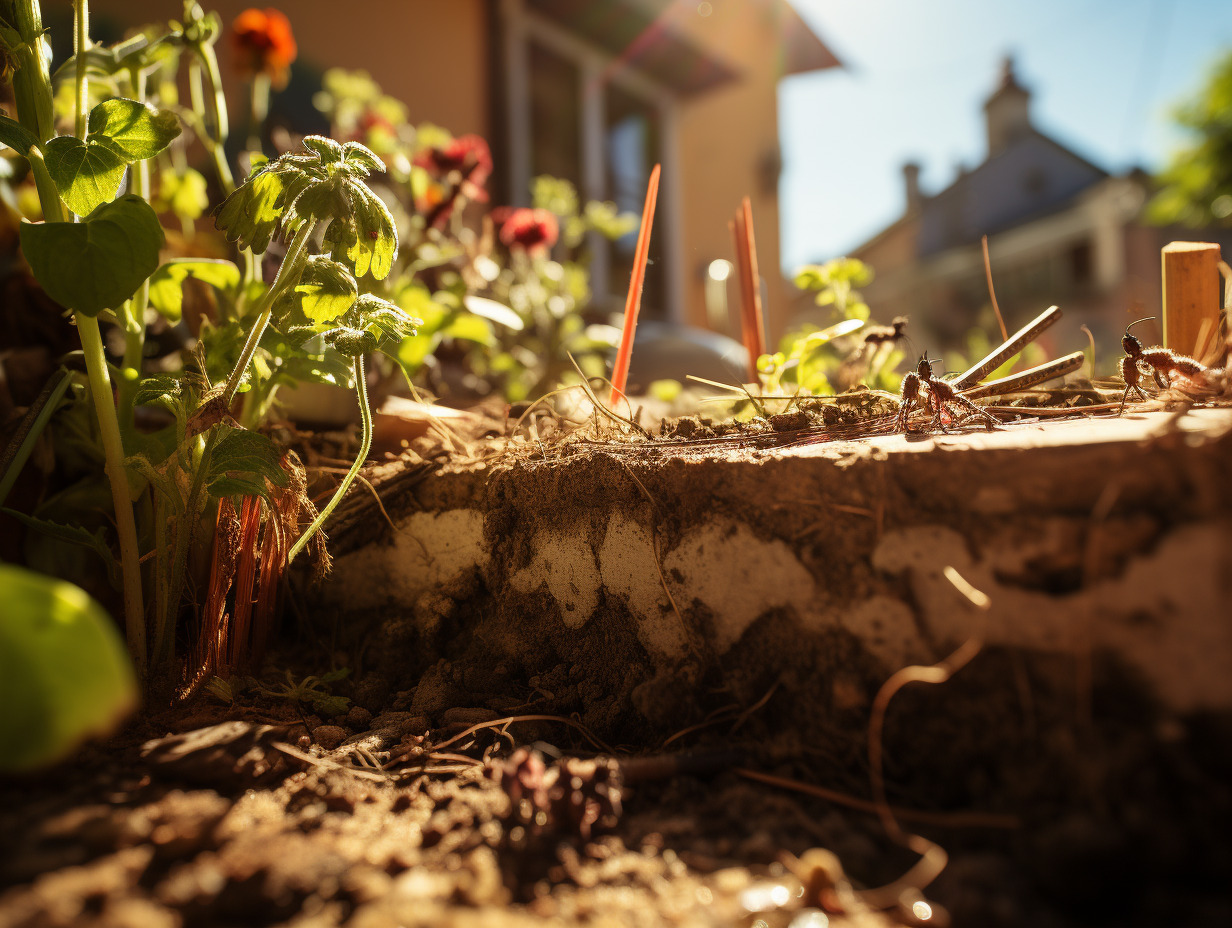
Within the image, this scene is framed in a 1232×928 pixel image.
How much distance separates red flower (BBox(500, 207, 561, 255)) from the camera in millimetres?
2719

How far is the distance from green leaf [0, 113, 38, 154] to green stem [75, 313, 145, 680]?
24 centimetres

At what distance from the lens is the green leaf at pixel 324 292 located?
1.08 meters

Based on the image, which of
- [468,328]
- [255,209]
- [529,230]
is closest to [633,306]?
[468,328]

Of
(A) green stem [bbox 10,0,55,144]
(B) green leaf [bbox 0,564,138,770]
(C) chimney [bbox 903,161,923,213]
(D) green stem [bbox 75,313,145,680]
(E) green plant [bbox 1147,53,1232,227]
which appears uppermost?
(C) chimney [bbox 903,161,923,213]

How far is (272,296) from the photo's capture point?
3.67ft

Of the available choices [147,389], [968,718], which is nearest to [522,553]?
[147,389]

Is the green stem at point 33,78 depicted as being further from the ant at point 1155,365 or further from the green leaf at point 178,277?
the ant at point 1155,365

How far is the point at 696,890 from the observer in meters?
0.73

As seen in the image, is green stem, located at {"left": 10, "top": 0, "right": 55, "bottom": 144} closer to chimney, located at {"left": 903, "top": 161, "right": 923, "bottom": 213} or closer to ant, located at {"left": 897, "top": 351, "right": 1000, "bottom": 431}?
ant, located at {"left": 897, "top": 351, "right": 1000, "bottom": 431}

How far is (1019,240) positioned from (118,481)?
1757cm

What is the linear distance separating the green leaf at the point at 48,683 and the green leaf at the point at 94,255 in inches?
17.6

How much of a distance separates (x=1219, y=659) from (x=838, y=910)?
0.48 metres

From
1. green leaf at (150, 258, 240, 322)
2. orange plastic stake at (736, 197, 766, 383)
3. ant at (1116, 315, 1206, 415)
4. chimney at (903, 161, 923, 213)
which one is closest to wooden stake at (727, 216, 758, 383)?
orange plastic stake at (736, 197, 766, 383)

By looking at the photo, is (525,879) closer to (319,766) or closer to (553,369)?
(319,766)
